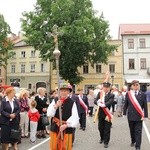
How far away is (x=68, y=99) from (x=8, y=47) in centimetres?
4773

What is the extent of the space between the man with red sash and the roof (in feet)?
157

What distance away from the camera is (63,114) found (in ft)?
23.3

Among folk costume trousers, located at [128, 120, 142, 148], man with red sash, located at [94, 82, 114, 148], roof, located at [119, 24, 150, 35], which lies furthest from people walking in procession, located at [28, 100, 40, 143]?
roof, located at [119, 24, 150, 35]

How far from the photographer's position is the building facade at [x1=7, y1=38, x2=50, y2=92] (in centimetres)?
6506

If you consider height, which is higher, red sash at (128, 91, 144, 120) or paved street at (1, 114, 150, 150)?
red sash at (128, 91, 144, 120)

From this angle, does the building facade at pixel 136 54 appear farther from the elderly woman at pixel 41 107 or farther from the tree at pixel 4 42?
the elderly woman at pixel 41 107

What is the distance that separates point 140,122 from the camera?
11055 mm

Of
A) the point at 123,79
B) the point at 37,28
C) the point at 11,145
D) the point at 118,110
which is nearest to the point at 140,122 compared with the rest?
the point at 11,145

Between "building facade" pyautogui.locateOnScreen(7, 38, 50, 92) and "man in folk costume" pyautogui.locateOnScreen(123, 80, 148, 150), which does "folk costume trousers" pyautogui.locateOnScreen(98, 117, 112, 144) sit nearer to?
"man in folk costume" pyautogui.locateOnScreen(123, 80, 148, 150)

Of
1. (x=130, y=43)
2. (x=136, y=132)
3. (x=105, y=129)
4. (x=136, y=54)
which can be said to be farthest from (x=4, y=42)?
(x=136, y=132)

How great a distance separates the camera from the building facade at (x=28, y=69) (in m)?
65.1

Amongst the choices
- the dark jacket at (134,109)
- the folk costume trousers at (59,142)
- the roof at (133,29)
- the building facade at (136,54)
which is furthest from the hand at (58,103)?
the roof at (133,29)

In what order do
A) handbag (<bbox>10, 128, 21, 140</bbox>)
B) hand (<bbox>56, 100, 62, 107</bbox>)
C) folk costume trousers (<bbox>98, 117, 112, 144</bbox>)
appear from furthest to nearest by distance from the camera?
folk costume trousers (<bbox>98, 117, 112, 144</bbox>)
handbag (<bbox>10, 128, 21, 140</bbox>)
hand (<bbox>56, 100, 62, 107</bbox>)

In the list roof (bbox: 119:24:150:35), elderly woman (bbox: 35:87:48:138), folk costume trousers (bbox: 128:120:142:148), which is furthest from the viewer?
roof (bbox: 119:24:150:35)
